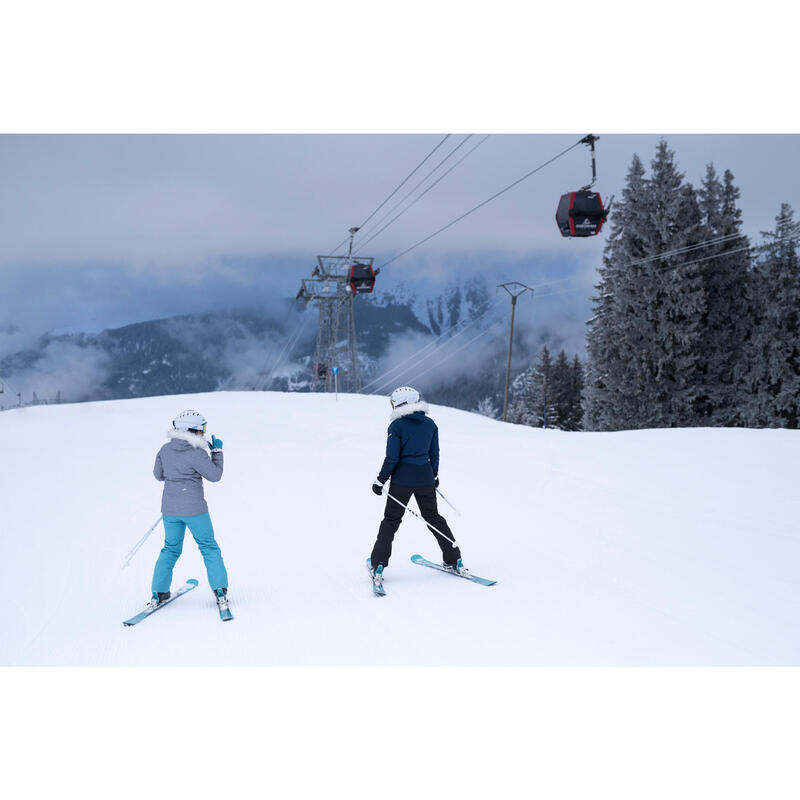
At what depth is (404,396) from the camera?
14.3ft

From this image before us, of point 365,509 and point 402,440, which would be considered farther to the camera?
point 365,509

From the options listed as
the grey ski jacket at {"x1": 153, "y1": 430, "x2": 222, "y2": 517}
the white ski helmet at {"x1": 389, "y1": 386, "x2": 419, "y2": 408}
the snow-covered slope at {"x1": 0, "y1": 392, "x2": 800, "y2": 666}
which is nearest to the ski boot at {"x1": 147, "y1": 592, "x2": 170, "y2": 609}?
the snow-covered slope at {"x1": 0, "y1": 392, "x2": 800, "y2": 666}

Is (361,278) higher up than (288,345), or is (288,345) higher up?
(361,278)

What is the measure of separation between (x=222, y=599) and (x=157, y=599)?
1.61 ft

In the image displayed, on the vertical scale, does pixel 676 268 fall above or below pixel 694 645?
above

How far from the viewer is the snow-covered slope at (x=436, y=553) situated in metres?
3.39

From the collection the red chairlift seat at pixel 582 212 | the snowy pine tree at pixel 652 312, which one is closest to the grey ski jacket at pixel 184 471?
the red chairlift seat at pixel 582 212

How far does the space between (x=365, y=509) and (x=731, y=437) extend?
650 cm

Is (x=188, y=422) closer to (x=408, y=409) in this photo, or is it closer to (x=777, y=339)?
(x=408, y=409)

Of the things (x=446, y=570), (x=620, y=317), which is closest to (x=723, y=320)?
(x=620, y=317)

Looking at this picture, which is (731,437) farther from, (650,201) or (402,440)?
(650,201)

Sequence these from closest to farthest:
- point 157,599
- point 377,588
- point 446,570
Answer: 1. point 157,599
2. point 377,588
3. point 446,570

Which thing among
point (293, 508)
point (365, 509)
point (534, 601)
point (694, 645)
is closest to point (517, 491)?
point (365, 509)

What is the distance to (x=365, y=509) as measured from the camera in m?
6.89
